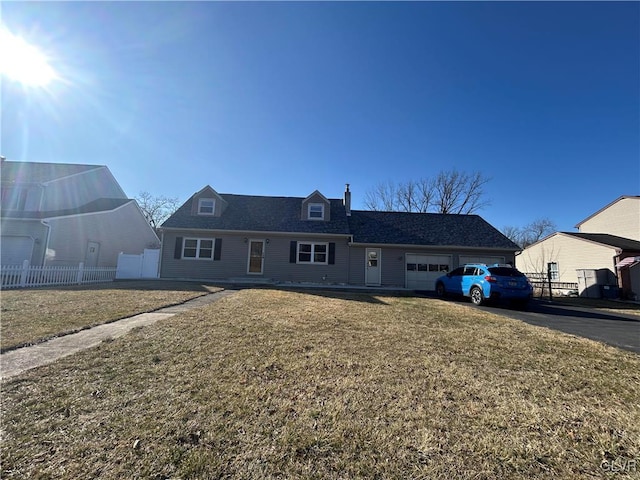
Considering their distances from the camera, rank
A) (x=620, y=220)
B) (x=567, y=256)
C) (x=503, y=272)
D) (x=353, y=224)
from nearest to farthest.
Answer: (x=503, y=272) < (x=353, y=224) < (x=567, y=256) < (x=620, y=220)

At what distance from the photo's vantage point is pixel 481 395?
2918mm

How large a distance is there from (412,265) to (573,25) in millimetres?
11573

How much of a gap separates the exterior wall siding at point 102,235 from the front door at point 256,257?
10.0 m

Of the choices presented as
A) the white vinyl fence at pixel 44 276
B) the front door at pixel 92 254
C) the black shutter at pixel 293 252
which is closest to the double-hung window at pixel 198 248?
the white vinyl fence at pixel 44 276

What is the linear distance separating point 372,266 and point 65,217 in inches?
691

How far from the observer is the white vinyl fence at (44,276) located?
33.4 feet

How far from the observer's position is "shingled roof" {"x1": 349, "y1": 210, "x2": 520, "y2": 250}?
1633 centimetres

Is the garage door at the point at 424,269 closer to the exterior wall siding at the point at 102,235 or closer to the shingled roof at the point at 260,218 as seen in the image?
the shingled roof at the point at 260,218

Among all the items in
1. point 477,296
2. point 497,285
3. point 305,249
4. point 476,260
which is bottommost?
point 477,296

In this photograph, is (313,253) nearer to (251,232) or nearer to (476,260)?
(251,232)

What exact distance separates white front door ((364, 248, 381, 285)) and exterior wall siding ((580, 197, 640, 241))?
66.4 feet

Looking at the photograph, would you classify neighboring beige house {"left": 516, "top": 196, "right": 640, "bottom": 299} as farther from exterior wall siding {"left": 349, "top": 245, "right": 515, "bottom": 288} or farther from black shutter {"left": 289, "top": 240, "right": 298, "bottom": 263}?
black shutter {"left": 289, "top": 240, "right": 298, "bottom": 263}

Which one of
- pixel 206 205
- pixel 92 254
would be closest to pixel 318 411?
pixel 206 205

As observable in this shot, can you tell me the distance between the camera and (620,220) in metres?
21.5
